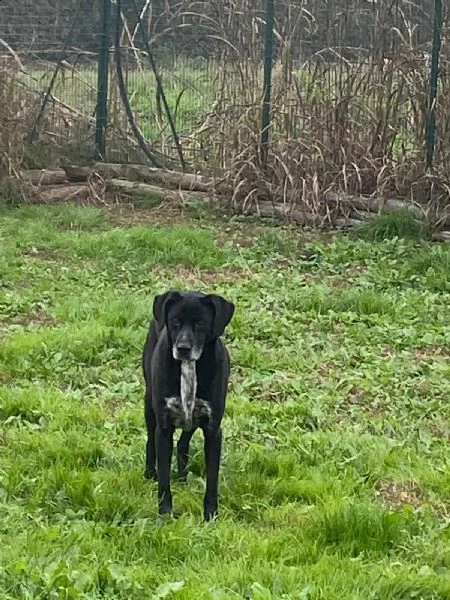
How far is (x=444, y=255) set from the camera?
911 centimetres

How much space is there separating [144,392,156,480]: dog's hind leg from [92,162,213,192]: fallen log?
7.72m

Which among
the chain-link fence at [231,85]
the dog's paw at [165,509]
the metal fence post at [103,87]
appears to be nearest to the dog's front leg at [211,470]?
the dog's paw at [165,509]

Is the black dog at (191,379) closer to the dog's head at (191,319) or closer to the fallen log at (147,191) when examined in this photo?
the dog's head at (191,319)

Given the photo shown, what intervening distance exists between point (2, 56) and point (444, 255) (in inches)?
233

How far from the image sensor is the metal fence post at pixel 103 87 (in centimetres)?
1356

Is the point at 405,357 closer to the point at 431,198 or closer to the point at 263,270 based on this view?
the point at 263,270

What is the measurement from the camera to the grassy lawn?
3830 mm

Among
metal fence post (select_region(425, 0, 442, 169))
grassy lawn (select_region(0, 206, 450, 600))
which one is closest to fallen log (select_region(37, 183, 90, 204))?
grassy lawn (select_region(0, 206, 450, 600))

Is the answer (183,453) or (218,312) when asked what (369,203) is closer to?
(183,453)

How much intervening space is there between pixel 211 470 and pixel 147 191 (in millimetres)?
8400

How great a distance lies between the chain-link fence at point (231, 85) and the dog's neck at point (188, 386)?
6713 millimetres

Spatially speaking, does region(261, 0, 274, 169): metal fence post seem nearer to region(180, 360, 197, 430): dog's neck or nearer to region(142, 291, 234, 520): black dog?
region(142, 291, 234, 520): black dog

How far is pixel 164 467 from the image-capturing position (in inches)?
174

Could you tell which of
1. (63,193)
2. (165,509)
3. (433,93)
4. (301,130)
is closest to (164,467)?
(165,509)
